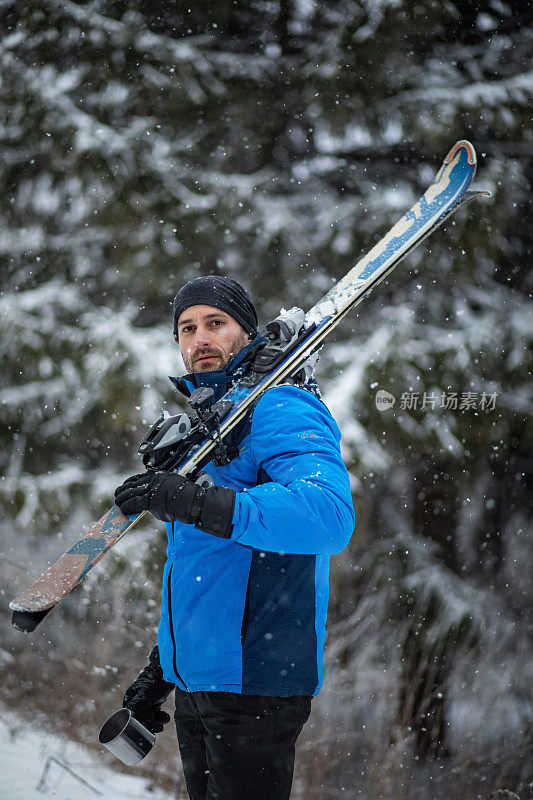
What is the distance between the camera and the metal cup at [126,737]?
1737 millimetres

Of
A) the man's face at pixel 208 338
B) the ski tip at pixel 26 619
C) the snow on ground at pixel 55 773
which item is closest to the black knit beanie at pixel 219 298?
the man's face at pixel 208 338

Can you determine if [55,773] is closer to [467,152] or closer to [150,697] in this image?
[150,697]

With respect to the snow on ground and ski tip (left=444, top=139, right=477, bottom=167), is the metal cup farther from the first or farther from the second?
the snow on ground

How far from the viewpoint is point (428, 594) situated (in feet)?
13.7

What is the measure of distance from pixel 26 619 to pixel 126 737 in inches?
22.6

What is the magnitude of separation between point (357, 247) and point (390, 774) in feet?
12.7

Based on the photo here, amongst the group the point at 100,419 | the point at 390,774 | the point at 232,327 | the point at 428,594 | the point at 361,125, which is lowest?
the point at 390,774

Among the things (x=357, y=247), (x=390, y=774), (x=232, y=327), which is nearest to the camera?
(x=232, y=327)

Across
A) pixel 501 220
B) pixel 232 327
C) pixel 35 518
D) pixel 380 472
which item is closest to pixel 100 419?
pixel 35 518

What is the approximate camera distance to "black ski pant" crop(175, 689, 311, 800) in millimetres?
1349

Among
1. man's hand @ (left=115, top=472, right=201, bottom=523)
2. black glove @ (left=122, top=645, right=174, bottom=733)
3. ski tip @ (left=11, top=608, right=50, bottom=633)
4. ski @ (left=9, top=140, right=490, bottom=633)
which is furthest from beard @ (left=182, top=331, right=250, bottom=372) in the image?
black glove @ (left=122, top=645, right=174, bottom=733)

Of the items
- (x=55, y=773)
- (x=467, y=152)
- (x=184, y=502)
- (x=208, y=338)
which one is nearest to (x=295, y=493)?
(x=184, y=502)

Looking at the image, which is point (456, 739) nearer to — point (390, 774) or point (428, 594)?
point (390, 774)

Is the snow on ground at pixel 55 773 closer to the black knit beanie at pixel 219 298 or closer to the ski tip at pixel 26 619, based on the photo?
the ski tip at pixel 26 619
